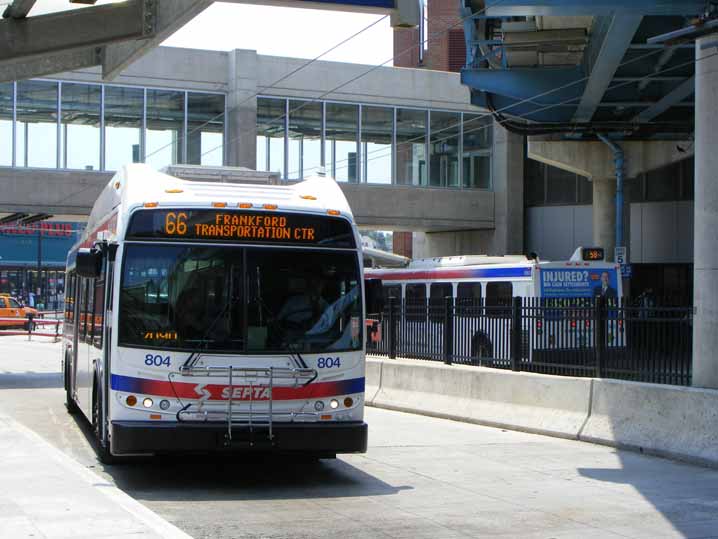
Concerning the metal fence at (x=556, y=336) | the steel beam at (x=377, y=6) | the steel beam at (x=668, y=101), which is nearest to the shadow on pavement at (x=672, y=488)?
the metal fence at (x=556, y=336)

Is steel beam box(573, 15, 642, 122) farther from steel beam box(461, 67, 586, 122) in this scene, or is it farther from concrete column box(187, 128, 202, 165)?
concrete column box(187, 128, 202, 165)

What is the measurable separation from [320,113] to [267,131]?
2188 mm

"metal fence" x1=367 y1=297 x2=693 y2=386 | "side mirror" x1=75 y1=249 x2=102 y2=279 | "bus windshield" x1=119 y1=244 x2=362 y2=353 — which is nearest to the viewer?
"bus windshield" x1=119 y1=244 x2=362 y2=353

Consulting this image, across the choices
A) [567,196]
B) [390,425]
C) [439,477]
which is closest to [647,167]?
[567,196]

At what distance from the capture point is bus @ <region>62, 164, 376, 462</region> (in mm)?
10461

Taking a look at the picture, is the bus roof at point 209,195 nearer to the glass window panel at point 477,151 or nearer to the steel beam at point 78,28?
the steel beam at point 78,28

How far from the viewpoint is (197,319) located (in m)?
10.7

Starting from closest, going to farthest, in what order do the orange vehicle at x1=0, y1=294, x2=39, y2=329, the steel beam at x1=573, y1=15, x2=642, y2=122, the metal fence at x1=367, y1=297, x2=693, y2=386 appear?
Answer: the metal fence at x1=367, y1=297, x2=693, y2=386 → the steel beam at x1=573, y1=15, x2=642, y2=122 → the orange vehicle at x1=0, y1=294, x2=39, y2=329

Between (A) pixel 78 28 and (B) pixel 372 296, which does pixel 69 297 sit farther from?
(B) pixel 372 296

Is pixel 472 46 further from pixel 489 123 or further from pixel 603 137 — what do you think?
pixel 489 123

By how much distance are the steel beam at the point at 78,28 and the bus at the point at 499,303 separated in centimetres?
519

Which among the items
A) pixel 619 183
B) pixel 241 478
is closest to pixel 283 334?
pixel 241 478

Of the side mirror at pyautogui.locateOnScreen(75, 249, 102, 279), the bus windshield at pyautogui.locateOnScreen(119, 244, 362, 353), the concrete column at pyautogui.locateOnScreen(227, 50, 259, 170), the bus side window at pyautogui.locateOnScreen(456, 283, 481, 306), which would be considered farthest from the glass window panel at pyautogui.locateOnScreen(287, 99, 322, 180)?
the bus windshield at pyautogui.locateOnScreen(119, 244, 362, 353)

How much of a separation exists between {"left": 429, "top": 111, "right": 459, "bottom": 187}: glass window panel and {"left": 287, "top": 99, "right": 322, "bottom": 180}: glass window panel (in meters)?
5.03
